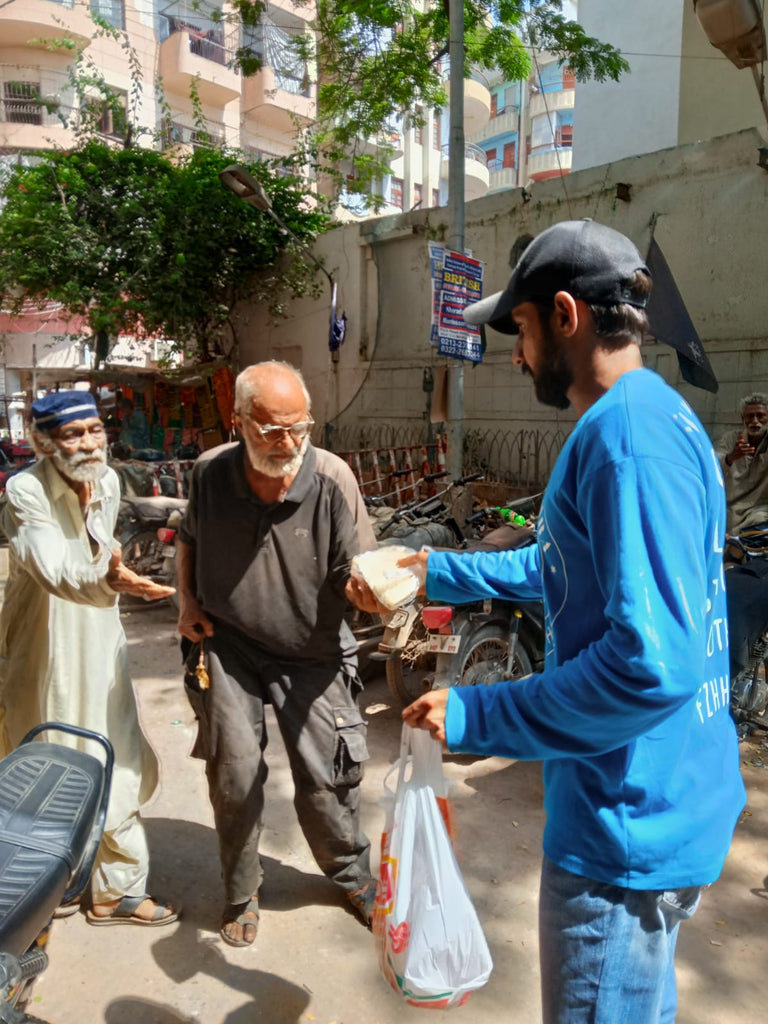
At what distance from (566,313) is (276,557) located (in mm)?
1450

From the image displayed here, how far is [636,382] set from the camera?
116cm

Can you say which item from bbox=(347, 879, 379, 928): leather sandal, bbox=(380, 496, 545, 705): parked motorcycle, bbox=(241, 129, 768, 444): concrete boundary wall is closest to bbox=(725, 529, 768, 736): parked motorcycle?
bbox=(380, 496, 545, 705): parked motorcycle

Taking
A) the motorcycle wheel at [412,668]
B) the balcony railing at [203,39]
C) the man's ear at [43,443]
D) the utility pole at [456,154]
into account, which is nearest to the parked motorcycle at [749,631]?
the motorcycle wheel at [412,668]

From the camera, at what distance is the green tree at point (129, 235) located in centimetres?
1091

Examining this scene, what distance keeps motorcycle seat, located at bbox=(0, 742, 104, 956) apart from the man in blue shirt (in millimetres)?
984

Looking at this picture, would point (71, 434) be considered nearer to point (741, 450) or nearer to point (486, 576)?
point (486, 576)

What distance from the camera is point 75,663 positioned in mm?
2529

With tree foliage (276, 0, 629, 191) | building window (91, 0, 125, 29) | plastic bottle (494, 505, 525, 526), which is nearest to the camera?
plastic bottle (494, 505, 525, 526)

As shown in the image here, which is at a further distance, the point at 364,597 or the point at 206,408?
the point at 206,408

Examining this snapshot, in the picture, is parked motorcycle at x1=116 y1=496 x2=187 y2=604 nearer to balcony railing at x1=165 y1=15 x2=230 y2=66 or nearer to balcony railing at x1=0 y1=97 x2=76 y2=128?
balcony railing at x1=0 y1=97 x2=76 y2=128

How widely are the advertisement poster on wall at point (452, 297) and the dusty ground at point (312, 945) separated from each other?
155 inches

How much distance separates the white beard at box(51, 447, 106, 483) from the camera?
251cm

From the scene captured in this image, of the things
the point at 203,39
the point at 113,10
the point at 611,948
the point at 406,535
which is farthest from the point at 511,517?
the point at 203,39

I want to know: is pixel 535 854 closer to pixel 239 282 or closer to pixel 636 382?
pixel 636 382
